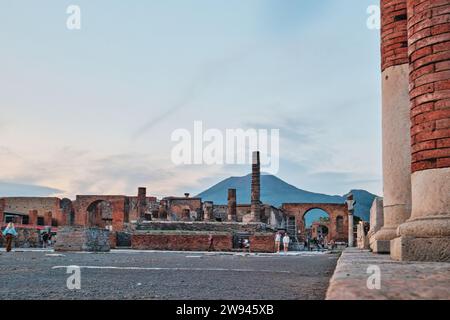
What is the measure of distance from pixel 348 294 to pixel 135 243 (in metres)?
25.0

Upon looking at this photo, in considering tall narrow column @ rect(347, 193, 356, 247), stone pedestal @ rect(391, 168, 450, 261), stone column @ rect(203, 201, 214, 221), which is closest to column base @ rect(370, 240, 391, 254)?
stone pedestal @ rect(391, 168, 450, 261)

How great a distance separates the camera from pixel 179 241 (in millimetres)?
26188

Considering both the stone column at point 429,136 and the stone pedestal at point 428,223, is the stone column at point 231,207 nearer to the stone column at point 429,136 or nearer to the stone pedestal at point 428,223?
the stone column at point 429,136

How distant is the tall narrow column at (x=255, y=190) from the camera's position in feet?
123

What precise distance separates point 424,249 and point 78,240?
14.0 m

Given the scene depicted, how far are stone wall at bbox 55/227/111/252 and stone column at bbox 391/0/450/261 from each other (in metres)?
13.3

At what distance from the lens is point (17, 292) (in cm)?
427

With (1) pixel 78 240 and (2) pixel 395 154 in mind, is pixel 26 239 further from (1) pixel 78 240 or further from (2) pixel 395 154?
(2) pixel 395 154

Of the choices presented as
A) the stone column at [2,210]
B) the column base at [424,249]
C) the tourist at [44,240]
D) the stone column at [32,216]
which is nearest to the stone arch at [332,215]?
the stone column at [32,216]

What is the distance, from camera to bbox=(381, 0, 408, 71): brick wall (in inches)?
301

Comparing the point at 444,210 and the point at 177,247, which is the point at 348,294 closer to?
the point at 444,210

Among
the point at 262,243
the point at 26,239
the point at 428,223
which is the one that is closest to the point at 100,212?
the point at 26,239

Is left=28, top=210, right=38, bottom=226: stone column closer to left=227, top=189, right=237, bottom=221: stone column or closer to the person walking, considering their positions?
left=227, top=189, right=237, bottom=221: stone column
